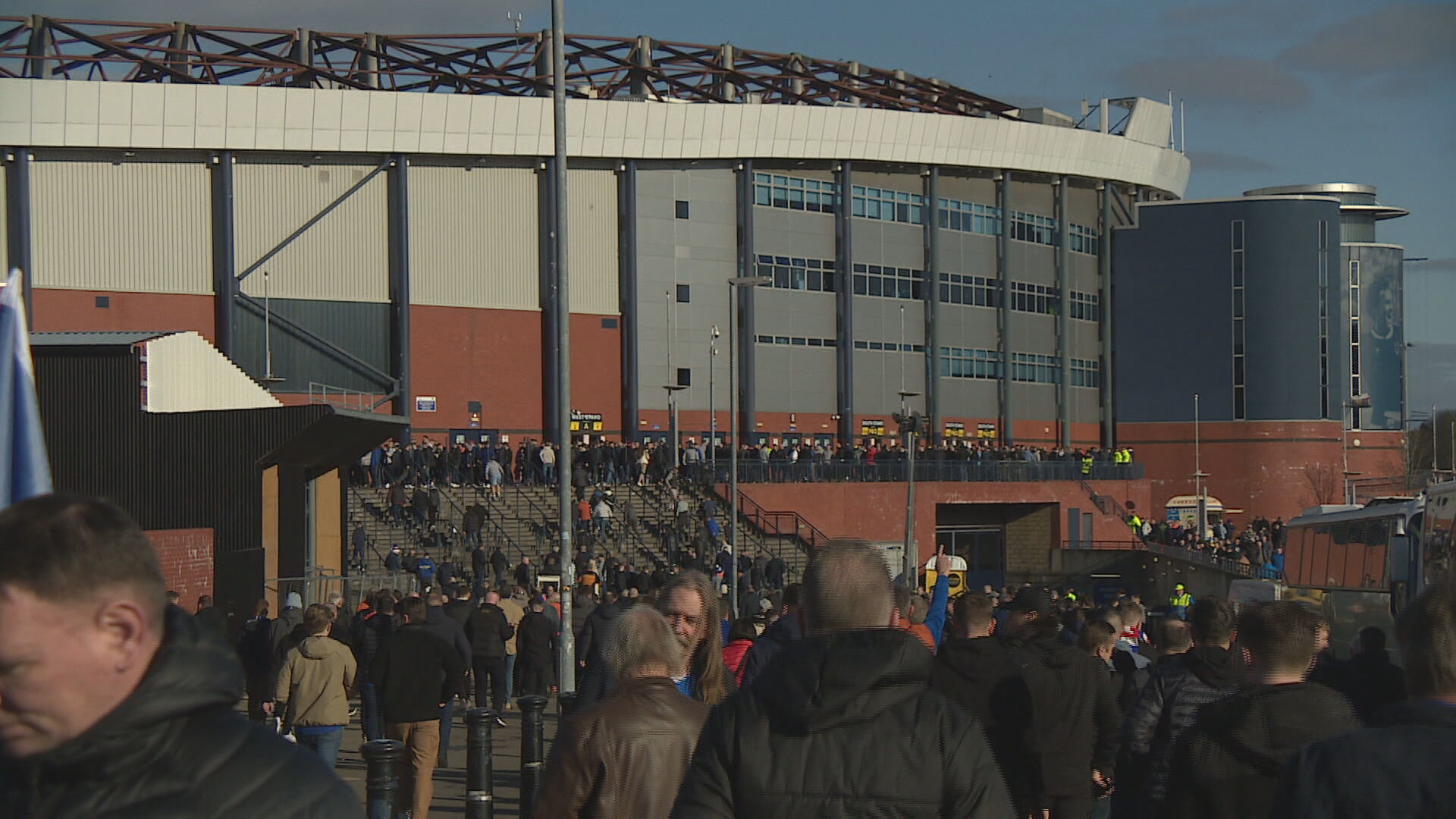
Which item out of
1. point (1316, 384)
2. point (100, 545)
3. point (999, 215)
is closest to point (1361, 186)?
point (1316, 384)

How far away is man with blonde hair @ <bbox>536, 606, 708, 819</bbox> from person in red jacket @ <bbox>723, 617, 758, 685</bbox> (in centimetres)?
306

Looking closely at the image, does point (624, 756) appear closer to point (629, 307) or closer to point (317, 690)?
point (317, 690)

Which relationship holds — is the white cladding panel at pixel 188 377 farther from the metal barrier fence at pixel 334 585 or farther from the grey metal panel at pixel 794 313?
the grey metal panel at pixel 794 313

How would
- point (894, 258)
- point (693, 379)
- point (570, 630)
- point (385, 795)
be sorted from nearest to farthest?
1. point (385, 795)
2. point (570, 630)
3. point (693, 379)
4. point (894, 258)

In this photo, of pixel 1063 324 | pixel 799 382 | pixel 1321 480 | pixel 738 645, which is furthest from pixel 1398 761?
pixel 1321 480

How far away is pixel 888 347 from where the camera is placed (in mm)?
72125

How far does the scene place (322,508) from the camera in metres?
40.0

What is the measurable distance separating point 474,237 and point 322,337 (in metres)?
6.70

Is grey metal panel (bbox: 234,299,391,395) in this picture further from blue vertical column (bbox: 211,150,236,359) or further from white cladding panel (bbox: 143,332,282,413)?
white cladding panel (bbox: 143,332,282,413)

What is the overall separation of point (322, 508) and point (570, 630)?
1898cm

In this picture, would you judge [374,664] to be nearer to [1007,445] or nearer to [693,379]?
[693,379]

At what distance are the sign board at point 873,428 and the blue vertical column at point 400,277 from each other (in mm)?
18801

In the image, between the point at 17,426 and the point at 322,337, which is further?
the point at 322,337

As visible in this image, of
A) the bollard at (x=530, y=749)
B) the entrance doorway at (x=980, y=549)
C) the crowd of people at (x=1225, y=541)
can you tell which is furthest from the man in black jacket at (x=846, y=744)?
the entrance doorway at (x=980, y=549)
